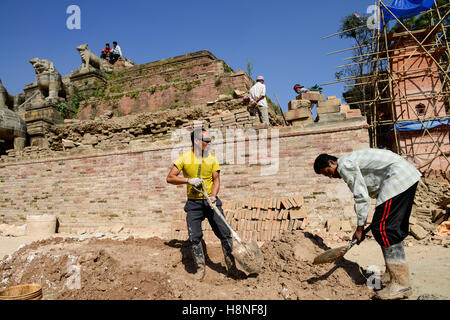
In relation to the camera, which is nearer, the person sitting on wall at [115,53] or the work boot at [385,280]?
the work boot at [385,280]

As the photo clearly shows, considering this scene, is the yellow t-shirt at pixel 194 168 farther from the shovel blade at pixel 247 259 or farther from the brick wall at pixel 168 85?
the brick wall at pixel 168 85

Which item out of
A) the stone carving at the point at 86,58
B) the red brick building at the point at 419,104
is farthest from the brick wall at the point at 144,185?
the stone carving at the point at 86,58

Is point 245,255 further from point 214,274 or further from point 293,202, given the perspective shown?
point 293,202

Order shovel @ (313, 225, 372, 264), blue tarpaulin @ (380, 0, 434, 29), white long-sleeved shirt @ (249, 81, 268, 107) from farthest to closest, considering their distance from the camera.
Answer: blue tarpaulin @ (380, 0, 434, 29)
white long-sleeved shirt @ (249, 81, 268, 107)
shovel @ (313, 225, 372, 264)

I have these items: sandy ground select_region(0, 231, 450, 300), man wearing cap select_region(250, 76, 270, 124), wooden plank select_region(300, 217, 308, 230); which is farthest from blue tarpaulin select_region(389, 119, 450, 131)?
wooden plank select_region(300, 217, 308, 230)

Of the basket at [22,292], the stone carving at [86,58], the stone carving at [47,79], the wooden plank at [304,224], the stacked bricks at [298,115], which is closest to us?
the basket at [22,292]

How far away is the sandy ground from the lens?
3.18 metres

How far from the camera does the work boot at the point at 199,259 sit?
3.82m

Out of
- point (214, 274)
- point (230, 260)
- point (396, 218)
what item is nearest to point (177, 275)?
point (214, 274)

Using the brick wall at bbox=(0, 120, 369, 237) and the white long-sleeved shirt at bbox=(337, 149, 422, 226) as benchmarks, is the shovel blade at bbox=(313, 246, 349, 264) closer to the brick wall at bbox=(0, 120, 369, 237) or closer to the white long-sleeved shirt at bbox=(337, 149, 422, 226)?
the white long-sleeved shirt at bbox=(337, 149, 422, 226)

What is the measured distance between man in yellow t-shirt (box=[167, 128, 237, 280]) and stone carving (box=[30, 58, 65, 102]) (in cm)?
1074

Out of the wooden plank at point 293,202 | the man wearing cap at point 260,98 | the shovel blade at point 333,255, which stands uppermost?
the man wearing cap at point 260,98

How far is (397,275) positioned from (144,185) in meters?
5.89

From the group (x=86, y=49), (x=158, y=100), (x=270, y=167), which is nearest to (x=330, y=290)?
(x=270, y=167)
